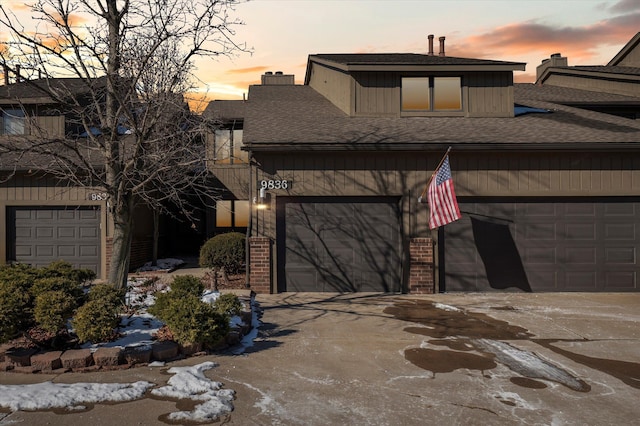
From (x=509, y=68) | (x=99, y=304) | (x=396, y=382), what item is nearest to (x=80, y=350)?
(x=99, y=304)

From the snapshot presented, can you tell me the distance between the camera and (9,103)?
17.3 m

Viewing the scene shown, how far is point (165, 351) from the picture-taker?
6.46 meters

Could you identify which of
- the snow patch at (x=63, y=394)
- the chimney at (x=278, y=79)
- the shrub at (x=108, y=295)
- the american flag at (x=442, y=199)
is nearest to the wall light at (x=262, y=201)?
the american flag at (x=442, y=199)

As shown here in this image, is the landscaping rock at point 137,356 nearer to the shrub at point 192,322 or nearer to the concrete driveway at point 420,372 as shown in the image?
the concrete driveway at point 420,372

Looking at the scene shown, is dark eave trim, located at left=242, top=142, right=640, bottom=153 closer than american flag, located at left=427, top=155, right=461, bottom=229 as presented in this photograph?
No

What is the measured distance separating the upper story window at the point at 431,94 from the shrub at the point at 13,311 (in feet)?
37.6

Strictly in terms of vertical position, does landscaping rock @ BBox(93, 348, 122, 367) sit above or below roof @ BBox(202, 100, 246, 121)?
below

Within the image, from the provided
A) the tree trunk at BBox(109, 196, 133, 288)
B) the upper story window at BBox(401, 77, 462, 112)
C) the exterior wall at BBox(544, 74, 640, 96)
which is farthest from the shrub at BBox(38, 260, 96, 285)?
the exterior wall at BBox(544, 74, 640, 96)

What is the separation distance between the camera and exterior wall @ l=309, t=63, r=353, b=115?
601 inches

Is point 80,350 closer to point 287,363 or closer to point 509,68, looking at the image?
point 287,363

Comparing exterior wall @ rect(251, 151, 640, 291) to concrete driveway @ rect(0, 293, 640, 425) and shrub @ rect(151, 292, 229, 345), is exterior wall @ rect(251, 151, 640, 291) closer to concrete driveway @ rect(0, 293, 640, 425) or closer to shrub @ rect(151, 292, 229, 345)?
concrete driveway @ rect(0, 293, 640, 425)

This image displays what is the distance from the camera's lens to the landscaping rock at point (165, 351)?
21.0ft

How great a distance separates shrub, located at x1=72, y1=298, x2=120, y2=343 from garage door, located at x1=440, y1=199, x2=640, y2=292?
29.0 ft

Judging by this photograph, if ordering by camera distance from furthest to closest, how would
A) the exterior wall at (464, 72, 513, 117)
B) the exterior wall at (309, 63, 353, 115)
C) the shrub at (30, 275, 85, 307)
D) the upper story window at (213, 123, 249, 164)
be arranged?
the upper story window at (213, 123, 249, 164) → the exterior wall at (309, 63, 353, 115) → the exterior wall at (464, 72, 513, 117) → the shrub at (30, 275, 85, 307)
